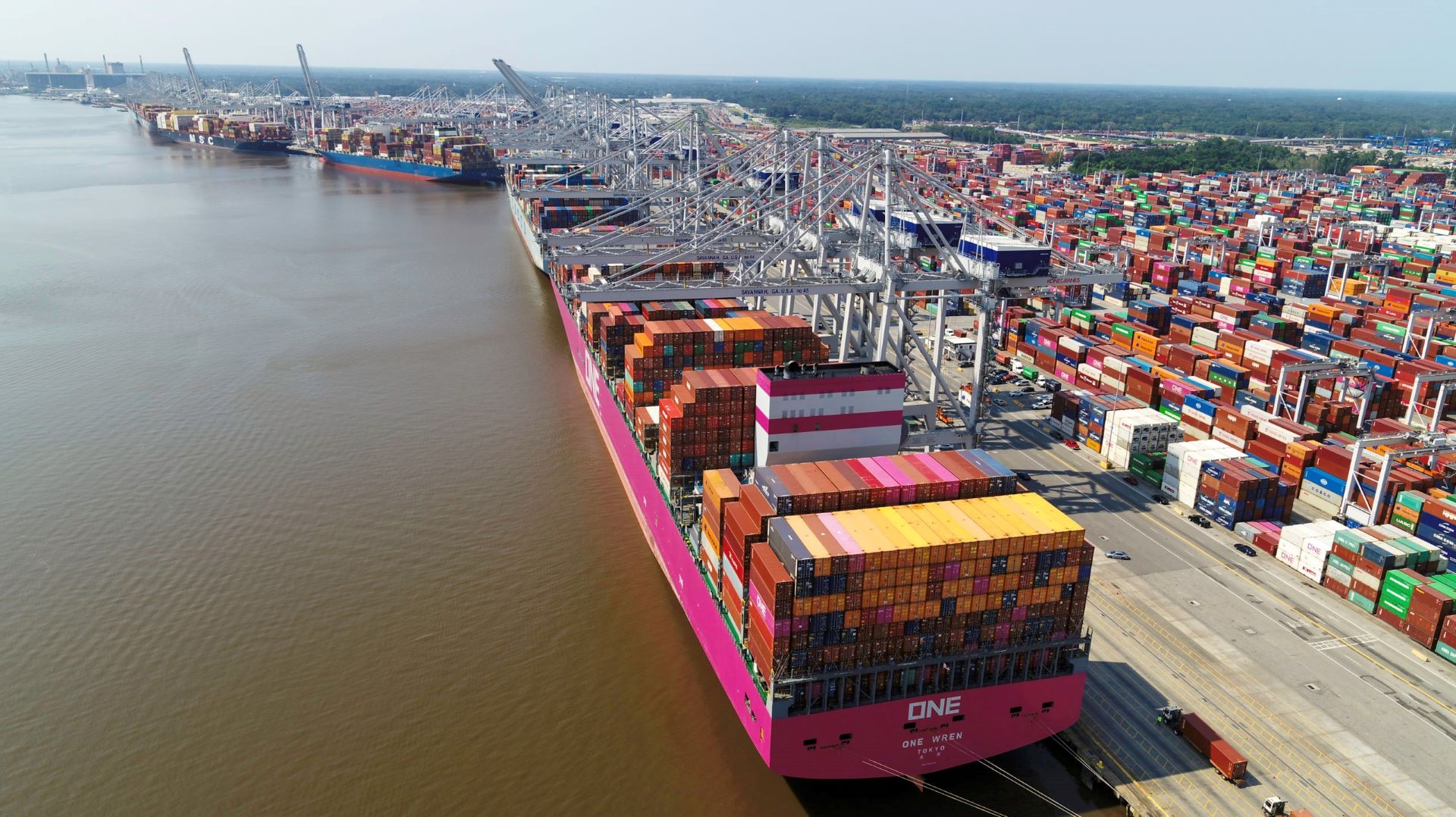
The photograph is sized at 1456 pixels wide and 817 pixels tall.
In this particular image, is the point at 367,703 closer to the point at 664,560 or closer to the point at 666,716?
the point at 666,716

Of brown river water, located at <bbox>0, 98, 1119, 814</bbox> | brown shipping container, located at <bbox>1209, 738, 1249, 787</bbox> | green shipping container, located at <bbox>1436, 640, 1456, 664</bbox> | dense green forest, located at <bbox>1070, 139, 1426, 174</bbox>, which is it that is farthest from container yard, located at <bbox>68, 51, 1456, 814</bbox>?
dense green forest, located at <bbox>1070, 139, 1426, 174</bbox>

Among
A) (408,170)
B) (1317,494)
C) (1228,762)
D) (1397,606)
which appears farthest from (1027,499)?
(408,170)

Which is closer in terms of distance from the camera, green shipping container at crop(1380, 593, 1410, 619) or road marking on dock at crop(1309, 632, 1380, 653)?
road marking on dock at crop(1309, 632, 1380, 653)

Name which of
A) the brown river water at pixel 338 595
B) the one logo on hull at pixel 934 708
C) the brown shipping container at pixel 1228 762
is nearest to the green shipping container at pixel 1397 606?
the brown shipping container at pixel 1228 762

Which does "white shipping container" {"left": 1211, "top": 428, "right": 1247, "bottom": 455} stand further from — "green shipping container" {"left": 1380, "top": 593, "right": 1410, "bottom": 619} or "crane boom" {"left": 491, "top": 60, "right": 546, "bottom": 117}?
"crane boom" {"left": 491, "top": 60, "right": 546, "bottom": 117}

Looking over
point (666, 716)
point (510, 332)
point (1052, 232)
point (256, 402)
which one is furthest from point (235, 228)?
point (666, 716)

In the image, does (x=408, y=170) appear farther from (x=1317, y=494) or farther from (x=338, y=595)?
(x=1317, y=494)

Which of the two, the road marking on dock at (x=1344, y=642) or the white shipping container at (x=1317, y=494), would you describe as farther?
the white shipping container at (x=1317, y=494)

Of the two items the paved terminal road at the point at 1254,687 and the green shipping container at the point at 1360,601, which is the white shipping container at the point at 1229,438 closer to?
the paved terminal road at the point at 1254,687
